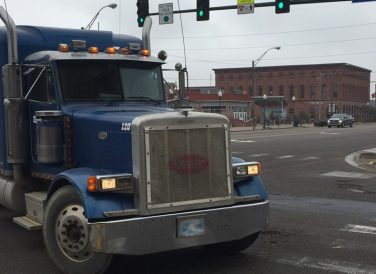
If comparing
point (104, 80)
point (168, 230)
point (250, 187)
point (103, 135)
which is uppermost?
point (104, 80)

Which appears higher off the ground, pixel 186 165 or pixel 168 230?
pixel 186 165

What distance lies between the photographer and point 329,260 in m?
6.31

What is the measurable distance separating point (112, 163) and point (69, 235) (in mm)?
865

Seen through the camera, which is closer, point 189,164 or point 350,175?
point 189,164

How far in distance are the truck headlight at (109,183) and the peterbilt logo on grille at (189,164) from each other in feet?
1.57

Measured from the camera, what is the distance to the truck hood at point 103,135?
558 centimetres

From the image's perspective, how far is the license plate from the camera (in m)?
5.38

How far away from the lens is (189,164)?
5.54 meters

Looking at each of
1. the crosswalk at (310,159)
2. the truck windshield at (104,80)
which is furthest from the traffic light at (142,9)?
the truck windshield at (104,80)

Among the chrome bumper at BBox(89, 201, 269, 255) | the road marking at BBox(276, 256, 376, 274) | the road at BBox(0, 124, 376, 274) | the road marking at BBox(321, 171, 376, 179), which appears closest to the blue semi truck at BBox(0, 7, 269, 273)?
the chrome bumper at BBox(89, 201, 269, 255)

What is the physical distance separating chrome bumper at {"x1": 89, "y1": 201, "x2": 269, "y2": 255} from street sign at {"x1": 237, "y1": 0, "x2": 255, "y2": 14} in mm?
18406

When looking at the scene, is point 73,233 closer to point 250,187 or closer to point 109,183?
point 109,183

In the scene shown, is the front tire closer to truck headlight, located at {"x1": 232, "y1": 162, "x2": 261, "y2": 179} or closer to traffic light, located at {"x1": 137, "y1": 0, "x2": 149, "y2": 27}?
truck headlight, located at {"x1": 232, "y1": 162, "x2": 261, "y2": 179}

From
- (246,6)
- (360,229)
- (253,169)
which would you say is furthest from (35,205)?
(246,6)
